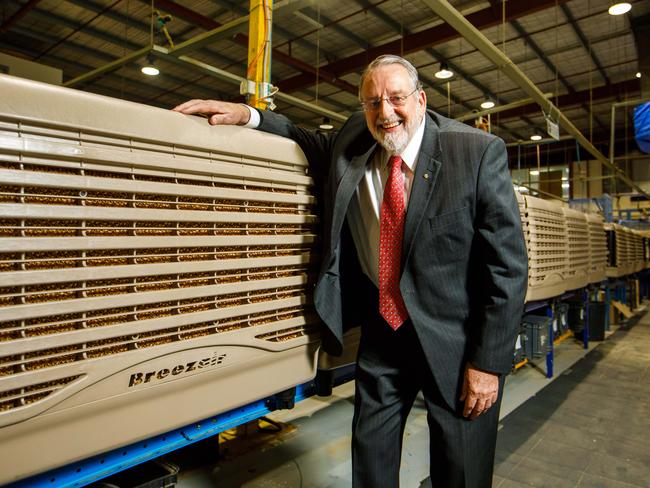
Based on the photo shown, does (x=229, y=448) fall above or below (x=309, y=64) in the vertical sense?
below

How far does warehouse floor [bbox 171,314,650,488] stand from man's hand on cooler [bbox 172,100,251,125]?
5.84 feet

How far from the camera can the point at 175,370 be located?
1.01m

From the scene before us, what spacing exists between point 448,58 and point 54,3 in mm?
5546

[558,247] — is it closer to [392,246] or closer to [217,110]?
[392,246]

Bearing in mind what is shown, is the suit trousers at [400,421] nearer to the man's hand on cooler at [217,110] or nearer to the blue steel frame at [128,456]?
the blue steel frame at [128,456]

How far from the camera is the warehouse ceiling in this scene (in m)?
5.47

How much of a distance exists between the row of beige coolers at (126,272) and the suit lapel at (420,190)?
0.34 m

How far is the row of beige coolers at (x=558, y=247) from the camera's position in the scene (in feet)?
9.50

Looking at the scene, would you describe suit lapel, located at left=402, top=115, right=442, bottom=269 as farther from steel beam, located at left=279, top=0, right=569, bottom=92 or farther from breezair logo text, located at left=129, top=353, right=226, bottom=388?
steel beam, located at left=279, top=0, right=569, bottom=92

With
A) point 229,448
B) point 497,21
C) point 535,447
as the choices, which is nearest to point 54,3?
point 497,21

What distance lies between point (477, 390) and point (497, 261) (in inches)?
14.1

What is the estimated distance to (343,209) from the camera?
4.14ft

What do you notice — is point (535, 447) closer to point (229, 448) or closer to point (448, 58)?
point (229, 448)

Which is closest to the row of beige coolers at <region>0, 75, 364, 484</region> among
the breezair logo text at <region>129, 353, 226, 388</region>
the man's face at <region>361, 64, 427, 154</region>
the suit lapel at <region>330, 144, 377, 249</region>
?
the breezair logo text at <region>129, 353, 226, 388</region>
